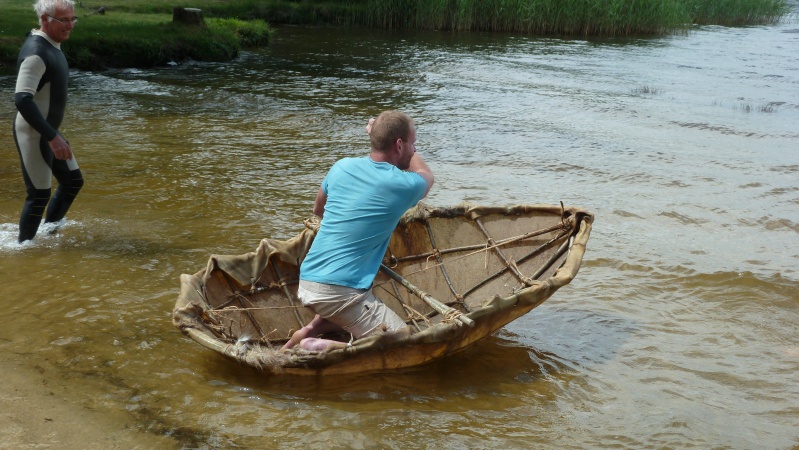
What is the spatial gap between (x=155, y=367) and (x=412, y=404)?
69.1 inches

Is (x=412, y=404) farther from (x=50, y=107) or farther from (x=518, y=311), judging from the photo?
(x=50, y=107)

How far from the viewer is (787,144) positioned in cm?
1319

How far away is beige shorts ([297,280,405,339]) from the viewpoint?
502 cm

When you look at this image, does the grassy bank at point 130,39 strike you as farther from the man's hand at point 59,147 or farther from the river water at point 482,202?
the man's hand at point 59,147

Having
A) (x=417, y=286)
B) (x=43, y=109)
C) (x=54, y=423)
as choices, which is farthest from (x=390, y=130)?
(x=43, y=109)

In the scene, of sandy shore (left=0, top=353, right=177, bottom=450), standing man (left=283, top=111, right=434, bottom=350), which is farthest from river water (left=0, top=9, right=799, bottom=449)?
standing man (left=283, top=111, right=434, bottom=350)

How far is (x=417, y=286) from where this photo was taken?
20.7 ft

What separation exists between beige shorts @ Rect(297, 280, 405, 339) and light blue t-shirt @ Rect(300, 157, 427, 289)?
49 millimetres

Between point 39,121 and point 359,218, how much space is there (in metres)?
3.24

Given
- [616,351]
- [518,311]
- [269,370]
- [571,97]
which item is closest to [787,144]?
[571,97]

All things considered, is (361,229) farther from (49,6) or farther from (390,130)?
(49,6)

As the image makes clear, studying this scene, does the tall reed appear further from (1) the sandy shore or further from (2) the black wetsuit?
(1) the sandy shore

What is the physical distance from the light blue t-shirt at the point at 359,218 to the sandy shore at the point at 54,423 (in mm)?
1387

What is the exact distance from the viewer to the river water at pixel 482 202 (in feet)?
16.2
